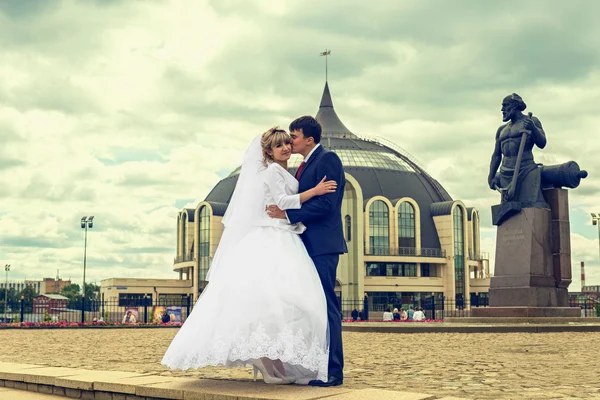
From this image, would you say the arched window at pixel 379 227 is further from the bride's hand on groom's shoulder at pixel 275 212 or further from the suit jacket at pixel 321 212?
the bride's hand on groom's shoulder at pixel 275 212

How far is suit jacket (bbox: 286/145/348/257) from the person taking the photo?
6.21 metres

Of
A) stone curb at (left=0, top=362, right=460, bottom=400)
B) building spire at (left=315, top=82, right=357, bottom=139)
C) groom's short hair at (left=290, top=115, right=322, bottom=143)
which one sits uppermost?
building spire at (left=315, top=82, right=357, bottom=139)

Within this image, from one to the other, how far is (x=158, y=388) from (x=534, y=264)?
53.2 ft

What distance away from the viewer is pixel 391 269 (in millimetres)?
77875

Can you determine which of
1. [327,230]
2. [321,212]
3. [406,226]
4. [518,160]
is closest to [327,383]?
[327,230]

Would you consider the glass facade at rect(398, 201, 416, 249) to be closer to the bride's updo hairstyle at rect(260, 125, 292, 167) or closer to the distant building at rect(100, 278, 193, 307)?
the distant building at rect(100, 278, 193, 307)

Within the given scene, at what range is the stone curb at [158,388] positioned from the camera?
520 centimetres

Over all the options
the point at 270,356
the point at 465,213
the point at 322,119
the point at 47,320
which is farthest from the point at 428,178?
the point at 270,356

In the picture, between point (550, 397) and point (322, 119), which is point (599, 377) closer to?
point (550, 397)

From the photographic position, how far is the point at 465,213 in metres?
82.9

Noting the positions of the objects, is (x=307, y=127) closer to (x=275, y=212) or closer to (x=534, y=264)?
(x=275, y=212)

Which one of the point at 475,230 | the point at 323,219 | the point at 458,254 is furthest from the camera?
the point at 475,230

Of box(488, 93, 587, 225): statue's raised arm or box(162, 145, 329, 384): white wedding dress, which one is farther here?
box(488, 93, 587, 225): statue's raised arm

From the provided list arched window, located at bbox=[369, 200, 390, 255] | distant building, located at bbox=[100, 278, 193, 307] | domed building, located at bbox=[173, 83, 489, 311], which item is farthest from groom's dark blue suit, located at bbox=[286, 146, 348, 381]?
distant building, located at bbox=[100, 278, 193, 307]
